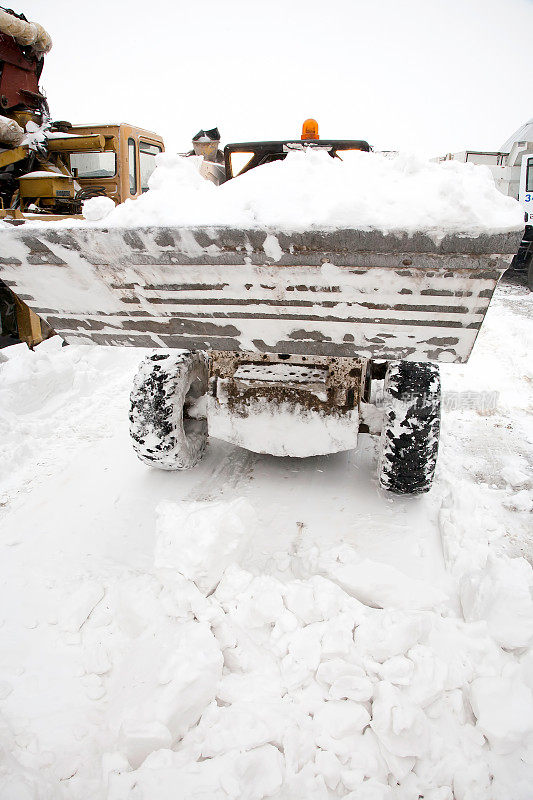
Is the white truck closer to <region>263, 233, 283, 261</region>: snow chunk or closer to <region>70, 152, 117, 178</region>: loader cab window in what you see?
<region>70, 152, 117, 178</region>: loader cab window

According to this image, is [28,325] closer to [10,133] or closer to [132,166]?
[10,133]

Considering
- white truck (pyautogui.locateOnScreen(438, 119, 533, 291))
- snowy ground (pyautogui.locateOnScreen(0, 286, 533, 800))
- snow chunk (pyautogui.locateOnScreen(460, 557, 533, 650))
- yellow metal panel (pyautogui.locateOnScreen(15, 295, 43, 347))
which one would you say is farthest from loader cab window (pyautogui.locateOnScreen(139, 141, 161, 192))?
snow chunk (pyautogui.locateOnScreen(460, 557, 533, 650))

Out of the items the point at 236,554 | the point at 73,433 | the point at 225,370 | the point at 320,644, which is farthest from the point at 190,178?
the point at 73,433

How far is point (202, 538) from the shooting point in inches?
81.7

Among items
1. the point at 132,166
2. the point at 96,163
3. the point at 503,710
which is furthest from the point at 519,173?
the point at 503,710

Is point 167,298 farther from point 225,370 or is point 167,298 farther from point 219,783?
point 219,783

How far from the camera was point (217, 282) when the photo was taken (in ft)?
6.21

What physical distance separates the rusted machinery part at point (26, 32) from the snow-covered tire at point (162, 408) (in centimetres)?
546

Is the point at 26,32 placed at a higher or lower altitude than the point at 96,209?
higher

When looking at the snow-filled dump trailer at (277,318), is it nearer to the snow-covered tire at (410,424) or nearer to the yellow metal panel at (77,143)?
the snow-covered tire at (410,424)

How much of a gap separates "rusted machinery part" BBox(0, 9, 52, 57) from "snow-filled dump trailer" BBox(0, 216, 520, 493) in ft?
17.9

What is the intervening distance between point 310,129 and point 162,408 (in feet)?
7.81

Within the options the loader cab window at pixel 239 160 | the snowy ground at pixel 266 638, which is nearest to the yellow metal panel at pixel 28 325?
the snowy ground at pixel 266 638

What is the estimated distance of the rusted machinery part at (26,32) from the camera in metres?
5.55
